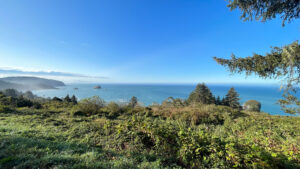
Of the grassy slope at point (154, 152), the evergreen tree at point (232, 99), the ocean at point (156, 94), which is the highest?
the grassy slope at point (154, 152)

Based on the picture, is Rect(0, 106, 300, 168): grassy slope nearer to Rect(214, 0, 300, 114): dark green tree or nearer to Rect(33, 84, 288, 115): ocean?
Rect(214, 0, 300, 114): dark green tree

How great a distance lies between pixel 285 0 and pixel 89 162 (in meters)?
7.89

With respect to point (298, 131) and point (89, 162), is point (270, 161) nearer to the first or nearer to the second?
point (89, 162)

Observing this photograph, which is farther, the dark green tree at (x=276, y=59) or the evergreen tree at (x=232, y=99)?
the evergreen tree at (x=232, y=99)

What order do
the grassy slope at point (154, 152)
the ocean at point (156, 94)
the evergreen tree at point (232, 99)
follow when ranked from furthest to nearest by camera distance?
the ocean at point (156, 94) < the evergreen tree at point (232, 99) < the grassy slope at point (154, 152)

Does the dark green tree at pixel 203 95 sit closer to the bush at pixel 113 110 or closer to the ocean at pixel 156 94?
the ocean at pixel 156 94

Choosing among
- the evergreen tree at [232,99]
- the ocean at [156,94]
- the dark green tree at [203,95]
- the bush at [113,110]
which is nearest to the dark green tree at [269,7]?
the ocean at [156,94]

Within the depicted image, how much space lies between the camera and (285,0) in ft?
11.5

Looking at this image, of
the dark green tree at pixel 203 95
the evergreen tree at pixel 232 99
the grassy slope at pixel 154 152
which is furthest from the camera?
the dark green tree at pixel 203 95

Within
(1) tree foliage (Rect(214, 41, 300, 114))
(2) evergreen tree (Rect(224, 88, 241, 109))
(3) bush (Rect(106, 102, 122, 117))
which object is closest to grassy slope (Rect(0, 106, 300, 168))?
(1) tree foliage (Rect(214, 41, 300, 114))

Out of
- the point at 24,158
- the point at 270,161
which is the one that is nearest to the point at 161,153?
the point at 270,161

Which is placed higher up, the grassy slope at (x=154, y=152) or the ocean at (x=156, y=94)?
the grassy slope at (x=154, y=152)

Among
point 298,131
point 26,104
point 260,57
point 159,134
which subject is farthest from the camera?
point 26,104

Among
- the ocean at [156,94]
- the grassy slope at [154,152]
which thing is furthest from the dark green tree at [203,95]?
the grassy slope at [154,152]
